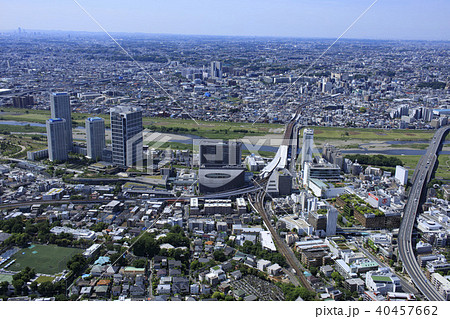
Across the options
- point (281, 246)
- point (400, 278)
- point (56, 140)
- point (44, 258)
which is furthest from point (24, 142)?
point (400, 278)

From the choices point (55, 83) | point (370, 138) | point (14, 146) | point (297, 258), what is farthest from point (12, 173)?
point (55, 83)

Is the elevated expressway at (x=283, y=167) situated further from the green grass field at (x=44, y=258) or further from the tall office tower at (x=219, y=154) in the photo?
the green grass field at (x=44, y=258)

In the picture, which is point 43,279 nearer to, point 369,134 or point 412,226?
point 412,226

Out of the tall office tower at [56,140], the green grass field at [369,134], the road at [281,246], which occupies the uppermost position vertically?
the tall office tower at [56,140]

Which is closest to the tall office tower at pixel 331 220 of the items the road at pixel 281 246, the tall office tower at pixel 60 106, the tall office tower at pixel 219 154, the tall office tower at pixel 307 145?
the road at pixel 281 246

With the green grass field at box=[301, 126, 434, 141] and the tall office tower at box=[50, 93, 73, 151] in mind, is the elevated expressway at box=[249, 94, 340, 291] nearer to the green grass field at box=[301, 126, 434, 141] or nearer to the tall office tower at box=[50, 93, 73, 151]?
the green grass field at box=[301, 126, 434, 141]

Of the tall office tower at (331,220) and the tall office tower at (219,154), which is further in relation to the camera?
the tall office tower at (219,154)

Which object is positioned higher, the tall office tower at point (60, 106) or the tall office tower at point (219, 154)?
the tall office tower at point (60, 106)
